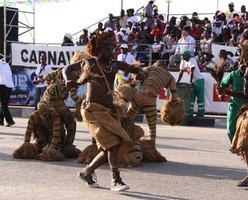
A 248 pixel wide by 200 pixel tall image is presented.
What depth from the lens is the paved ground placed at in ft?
23.4

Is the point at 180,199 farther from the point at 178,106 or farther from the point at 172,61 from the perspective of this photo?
the point at 172,61

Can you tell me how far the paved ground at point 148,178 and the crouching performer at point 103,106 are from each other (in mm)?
340

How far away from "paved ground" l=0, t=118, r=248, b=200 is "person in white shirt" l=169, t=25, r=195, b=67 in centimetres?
772

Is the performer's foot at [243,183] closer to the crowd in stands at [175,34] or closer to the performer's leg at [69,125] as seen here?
the performer's leg at [69,125]

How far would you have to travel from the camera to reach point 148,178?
8.27 metres

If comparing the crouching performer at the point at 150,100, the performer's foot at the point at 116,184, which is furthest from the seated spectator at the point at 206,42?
the performer's foot at the point at 116,184

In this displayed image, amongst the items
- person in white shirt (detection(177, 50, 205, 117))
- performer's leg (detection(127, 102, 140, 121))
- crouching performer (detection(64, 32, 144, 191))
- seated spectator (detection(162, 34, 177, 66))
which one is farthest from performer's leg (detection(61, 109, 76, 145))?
seated spectator (detection(162, 34, 177, 66))

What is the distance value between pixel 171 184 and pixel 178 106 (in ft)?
8.02

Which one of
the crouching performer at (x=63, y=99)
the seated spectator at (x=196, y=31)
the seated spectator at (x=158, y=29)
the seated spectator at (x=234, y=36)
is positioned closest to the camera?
the crouching performer at (x=63, y=99)

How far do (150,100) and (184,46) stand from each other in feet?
32.3

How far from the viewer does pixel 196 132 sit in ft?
50.5

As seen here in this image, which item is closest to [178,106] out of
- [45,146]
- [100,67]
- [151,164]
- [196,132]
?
[151,164]

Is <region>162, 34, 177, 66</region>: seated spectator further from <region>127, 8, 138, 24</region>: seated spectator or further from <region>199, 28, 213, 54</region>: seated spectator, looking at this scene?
<region>127, 8, 138, 24</region>: seated spectator

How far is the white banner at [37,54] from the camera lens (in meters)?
21.0
